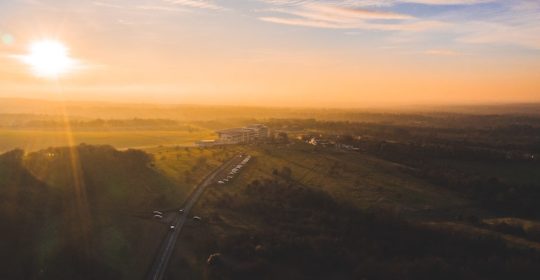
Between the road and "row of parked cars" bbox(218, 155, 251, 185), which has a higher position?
"row of parked cars" bbox(218, 155, 251, 185)

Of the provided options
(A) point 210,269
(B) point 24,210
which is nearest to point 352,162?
(A) point 210,269

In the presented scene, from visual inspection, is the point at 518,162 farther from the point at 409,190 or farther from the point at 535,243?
the point at 535,243

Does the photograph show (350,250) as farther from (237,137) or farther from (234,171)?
(237,137)

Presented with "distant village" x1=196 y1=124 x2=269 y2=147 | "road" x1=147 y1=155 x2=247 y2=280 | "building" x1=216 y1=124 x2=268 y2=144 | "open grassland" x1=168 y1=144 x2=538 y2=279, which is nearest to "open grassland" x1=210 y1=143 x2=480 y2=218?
"open grassland" x1=168 y1=144 x2=538 y2=279

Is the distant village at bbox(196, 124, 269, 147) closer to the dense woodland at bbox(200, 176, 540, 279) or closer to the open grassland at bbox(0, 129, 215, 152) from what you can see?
the open grassland at bbox(0, 129, 215, 152)

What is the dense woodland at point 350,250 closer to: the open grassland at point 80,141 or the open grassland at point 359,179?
the open grassland at point 359,179

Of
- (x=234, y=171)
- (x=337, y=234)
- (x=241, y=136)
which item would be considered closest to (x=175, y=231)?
(x=337, y=234)

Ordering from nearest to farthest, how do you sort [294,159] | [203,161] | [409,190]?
1. [409,190]
2. [203,161]
3. [294,159]

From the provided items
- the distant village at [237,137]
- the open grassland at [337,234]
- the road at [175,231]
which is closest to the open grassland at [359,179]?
the open grassland at [337,234]
